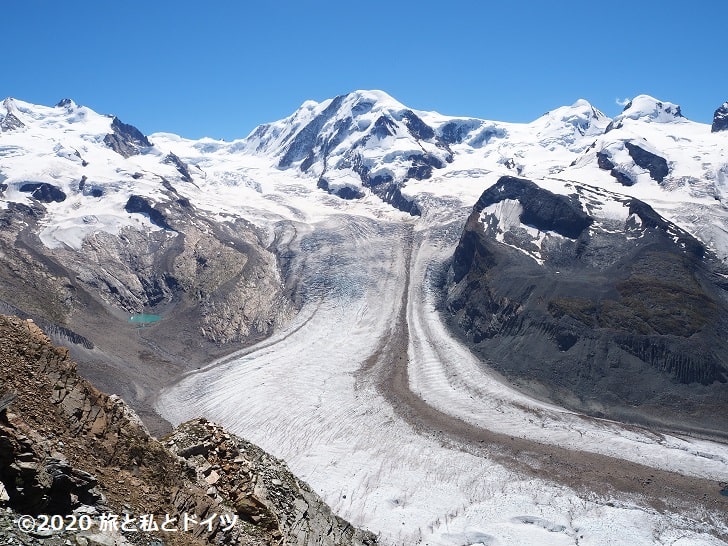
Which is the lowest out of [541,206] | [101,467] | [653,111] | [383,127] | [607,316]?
[101,467]

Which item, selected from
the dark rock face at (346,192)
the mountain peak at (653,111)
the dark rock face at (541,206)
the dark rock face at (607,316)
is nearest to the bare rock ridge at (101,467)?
the dark rock face at (607,316)

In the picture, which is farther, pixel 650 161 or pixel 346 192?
pixel 346 192

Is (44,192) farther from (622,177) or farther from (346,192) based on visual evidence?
(622,177)

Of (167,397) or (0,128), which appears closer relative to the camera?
(167,397)

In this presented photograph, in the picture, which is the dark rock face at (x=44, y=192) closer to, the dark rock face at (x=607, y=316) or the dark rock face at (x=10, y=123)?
the dark rock face at (x=10, y=123)

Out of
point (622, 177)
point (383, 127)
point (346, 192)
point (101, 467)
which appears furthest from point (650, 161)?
point (101, 467)

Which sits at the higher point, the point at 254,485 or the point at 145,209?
the point at 145,209

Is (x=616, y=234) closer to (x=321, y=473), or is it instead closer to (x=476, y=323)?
(x=476, y=323)

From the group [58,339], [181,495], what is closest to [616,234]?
[58,339]

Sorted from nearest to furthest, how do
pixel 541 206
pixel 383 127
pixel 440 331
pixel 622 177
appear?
pixel 440 331 → pixel 541 206 → pixel 622 177 → pixel 383 127
